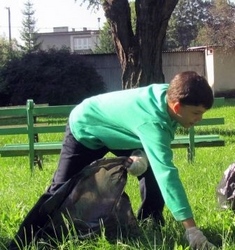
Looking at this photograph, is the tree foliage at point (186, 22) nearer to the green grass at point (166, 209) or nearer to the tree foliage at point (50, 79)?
the tree foliage at point (50, 79)

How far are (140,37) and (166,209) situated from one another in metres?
10.8

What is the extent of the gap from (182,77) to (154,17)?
11.8 meters

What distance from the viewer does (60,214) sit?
4617mm

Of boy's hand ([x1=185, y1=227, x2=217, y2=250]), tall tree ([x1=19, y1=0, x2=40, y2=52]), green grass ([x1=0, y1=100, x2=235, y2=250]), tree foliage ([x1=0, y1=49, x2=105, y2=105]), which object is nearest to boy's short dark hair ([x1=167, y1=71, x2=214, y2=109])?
boy's hand ([x1=185, y1=227, x2=217, y2=250])

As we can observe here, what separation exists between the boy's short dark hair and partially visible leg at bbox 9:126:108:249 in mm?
900

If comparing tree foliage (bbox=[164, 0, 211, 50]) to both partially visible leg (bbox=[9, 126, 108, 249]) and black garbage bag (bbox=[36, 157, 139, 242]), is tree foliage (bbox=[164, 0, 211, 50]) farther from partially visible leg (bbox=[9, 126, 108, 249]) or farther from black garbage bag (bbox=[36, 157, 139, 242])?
black garbage bag (bbox=[36, 157, 139, 242])

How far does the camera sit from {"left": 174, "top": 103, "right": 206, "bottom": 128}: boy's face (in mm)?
4047

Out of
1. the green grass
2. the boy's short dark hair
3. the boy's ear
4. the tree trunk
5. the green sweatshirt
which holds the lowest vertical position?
the green grass

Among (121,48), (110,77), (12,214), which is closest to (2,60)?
(110,77)

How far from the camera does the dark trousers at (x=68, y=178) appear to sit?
4594 mm

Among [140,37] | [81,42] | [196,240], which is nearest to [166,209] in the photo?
[196,240]

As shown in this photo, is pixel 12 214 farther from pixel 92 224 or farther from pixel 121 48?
pixel 121 48

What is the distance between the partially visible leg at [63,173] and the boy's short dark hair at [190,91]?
2.95 feet

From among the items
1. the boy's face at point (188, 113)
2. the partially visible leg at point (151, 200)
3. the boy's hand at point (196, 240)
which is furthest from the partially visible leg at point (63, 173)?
the boy's hand at point (196, 240)
